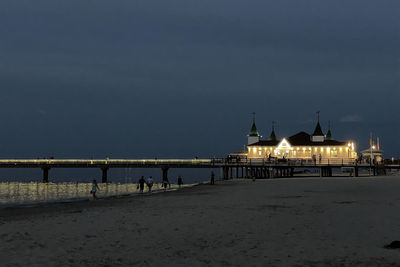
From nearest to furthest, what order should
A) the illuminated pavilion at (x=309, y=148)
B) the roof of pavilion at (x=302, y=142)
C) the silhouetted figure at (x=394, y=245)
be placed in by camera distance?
1. the silhouetted figure at (x=394, y=245)
2. the illuminated pavilion at (x=309, y=148)
3. the roof of pavilion at (x=302, y=142)

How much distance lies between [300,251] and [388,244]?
7.90 feet

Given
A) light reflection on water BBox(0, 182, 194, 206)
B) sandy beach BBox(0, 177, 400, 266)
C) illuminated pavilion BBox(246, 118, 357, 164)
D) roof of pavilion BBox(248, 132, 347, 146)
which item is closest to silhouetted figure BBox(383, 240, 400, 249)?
sandy beach BBox(0, 177, 400, 266)

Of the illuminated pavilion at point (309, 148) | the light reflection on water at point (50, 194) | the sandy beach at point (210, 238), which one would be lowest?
the light reflection on water at point (50, 194)

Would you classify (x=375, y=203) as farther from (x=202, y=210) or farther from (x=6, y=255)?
(x=6, y=255)

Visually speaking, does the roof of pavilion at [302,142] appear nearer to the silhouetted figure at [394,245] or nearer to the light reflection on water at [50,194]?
the light reflection on water at [50,194]

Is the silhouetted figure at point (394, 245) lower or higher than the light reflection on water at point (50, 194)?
higher

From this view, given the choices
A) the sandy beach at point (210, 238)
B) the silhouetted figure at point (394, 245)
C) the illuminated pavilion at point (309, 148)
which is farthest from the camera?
the illuminated pavilion at point (309, 148)

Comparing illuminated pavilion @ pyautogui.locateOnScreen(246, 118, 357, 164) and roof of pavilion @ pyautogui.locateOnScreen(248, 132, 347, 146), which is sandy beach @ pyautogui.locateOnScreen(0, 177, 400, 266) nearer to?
illuminated pavilion @ pyautogui.locateOnScreen(246, 118, 357, 164)

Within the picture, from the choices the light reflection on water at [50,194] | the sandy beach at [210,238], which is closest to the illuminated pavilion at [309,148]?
the light reflection on water at [50,194]

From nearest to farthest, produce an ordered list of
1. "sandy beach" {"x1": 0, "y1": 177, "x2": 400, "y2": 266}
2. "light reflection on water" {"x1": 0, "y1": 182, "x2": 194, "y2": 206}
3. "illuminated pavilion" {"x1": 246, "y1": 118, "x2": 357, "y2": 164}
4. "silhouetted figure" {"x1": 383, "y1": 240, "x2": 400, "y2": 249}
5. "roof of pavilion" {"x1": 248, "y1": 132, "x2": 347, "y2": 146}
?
"sandy beach" {"x1": 0, "y1": 177, "x2": 400, "y2": 266}
"silhouetted figure" {"x1": 383, "y1": 240, "x2": 400, "y2": 249}
"light reflection on water" {"x1": 0, "y1": 182, "x2": 194, "y2": 206}
"illuminated pavilion" {"x1": 246, "y1": 118, "x2": 357, "y2": 164}
"roof of pavilion" {"x1": 248, "y1": 132, "x2": 347, "y2": 146}

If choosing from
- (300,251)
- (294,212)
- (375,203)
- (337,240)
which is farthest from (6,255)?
(375,203)

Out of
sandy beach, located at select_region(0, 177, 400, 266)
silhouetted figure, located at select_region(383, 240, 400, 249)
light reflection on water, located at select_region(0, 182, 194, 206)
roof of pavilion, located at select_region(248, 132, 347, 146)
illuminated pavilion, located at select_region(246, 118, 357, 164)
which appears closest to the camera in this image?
sandy beach, located at select_region(0, 177, 400, 266)

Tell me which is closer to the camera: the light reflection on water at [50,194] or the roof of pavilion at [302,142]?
the light reflection on water at [50,194]

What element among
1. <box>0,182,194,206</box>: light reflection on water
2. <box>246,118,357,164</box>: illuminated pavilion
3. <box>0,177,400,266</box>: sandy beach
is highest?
<box>246,118,357,164</box>: illuminated pavilion
